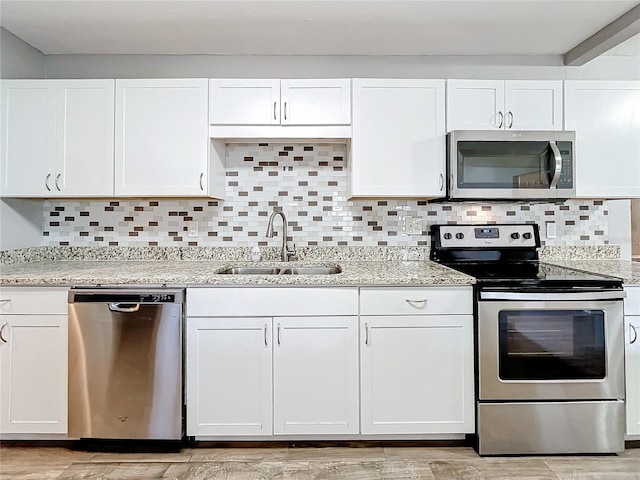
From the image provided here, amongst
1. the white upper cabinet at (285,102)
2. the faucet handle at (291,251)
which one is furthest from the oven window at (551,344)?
the white upper cabinet at (285,102)

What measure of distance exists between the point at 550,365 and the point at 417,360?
0.63m

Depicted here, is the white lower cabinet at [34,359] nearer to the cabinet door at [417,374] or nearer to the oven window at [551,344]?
the cabinet door at [417,374]

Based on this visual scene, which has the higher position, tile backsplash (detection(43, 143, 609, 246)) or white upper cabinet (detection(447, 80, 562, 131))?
white upper cabinet (detection(447, 80, 562, 131))

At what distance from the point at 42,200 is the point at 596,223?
3597 millimetres

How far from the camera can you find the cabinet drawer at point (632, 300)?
221 cm

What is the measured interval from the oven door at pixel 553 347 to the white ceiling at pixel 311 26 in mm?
1484

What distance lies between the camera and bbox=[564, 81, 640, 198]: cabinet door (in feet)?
8.46

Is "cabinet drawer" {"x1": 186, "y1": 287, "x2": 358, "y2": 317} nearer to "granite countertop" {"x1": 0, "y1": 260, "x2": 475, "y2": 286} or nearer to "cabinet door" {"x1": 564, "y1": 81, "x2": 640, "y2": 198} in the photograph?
"granite countertop" {"x1": 0, "y1": 260, "x2": 475, "y2": 286}

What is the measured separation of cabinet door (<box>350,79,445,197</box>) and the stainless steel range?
2.51 feet

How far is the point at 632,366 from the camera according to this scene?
2.20 m

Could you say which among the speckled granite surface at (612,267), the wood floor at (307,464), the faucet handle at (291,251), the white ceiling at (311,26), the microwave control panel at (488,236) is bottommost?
the wood floor at (307,464)

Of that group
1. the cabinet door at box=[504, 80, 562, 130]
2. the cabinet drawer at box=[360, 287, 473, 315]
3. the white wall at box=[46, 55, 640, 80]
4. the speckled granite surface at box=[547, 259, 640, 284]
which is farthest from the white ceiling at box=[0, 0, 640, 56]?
the cabinet drawer at box=[360, 287, 473, 315]

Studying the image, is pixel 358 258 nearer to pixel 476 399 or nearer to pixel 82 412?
pixel 476 399

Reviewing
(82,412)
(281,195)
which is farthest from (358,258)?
(82,412)
